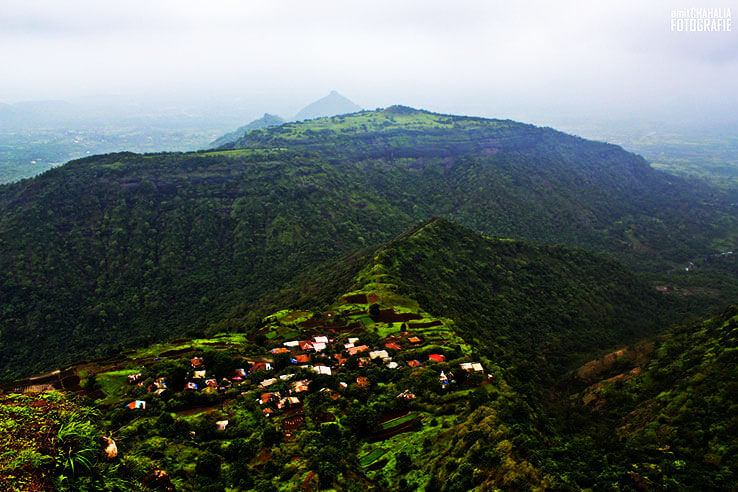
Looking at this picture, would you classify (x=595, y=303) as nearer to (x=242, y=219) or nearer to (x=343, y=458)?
(x=343, y=458)

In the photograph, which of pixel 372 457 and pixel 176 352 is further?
pixel 176 352

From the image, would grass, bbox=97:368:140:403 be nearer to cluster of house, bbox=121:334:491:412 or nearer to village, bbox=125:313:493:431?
village, bbox=125:313:493:431

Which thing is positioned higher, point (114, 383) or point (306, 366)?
point (114, 383)

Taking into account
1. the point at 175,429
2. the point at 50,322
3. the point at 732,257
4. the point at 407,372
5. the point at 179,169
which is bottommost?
the point at 732,257

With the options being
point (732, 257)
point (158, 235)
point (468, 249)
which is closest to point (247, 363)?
point (468, 249)

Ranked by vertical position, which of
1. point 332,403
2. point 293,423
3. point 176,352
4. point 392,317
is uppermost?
point 176,352

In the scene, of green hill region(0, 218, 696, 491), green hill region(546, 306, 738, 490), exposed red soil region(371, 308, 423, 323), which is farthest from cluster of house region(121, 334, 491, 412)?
green hill region(546, 306, 738, 490)

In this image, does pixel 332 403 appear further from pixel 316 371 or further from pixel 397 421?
pixel 397 421

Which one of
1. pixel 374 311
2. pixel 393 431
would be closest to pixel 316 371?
pixel 393 431

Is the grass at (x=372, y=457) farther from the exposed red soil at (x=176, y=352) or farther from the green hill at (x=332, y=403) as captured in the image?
the exposed red soil at (x=176, y=352)
